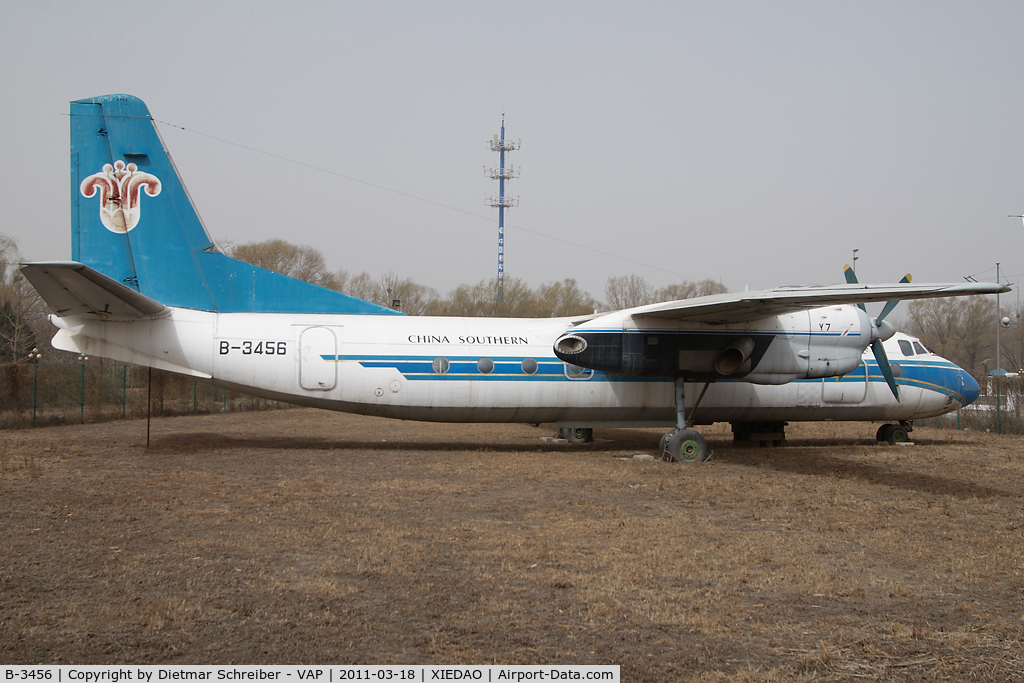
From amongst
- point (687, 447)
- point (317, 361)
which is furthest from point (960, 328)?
point (317, 361)

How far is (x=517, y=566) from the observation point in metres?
7.08

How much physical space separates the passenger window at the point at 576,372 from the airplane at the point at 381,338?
0.03 meters

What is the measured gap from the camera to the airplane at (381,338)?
46.3 ft

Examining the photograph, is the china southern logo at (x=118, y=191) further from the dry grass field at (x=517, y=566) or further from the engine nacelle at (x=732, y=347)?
the engine nacelle at (x=732, y=347)

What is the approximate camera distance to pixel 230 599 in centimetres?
582

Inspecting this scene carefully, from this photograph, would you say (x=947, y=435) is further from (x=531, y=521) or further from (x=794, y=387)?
(x=531, y=521)

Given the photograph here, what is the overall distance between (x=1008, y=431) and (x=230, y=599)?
2518 centimetres

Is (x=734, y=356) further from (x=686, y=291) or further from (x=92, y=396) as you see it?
(x=686, y=291)

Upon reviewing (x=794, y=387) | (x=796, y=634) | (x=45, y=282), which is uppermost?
(x=45, y=282)

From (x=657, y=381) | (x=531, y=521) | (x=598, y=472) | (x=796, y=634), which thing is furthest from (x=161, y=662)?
(x=657, y=381)

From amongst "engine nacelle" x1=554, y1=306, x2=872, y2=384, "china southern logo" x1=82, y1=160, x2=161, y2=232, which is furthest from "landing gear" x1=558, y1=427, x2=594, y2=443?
"china southern logo" x1=82, y1=160, x2=161, y2=232

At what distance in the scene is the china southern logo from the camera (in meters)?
14.2

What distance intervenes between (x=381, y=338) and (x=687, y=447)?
6.71 m

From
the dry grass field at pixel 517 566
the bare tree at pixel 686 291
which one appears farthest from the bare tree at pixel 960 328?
the dry grass field at pixel 517 566
